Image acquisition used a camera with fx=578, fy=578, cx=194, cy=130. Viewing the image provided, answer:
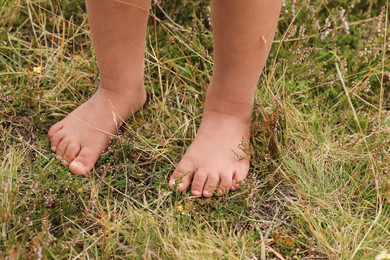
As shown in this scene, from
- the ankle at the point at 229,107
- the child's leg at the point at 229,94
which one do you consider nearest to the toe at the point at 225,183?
the child's leg at the point at 229,94

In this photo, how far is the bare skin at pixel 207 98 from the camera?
1.58 m

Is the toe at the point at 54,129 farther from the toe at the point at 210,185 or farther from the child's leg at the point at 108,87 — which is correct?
the toe at the point at 210,185

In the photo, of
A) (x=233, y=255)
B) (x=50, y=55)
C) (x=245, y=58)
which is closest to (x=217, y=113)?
(x=245, y=58)

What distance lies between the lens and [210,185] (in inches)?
68.0

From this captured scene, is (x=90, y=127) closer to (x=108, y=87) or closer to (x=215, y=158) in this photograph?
(x=108, y=87)

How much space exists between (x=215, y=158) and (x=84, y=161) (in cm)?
40

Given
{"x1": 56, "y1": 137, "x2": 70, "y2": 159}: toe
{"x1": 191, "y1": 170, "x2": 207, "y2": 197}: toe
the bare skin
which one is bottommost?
{"x1": 56, "y1": 137, "x2": 70, "y2": 159}: toe

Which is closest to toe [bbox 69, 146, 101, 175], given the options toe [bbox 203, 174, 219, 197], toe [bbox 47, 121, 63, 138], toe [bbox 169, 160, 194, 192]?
toe [bbox 47, 121, 63, 138]

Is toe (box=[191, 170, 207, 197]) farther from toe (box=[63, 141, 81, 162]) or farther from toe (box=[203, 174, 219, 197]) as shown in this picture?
toe (box=[63, 141, 81, 162])

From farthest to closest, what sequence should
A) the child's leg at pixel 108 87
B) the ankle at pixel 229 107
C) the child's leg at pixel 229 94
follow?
the ankle at pixel 229 107, the child's leg at pixel 108 87, the child's leg at pixel 229 94

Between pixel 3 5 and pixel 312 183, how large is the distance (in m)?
1.39

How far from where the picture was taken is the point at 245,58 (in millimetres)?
1624

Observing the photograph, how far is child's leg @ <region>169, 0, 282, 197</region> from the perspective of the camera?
60.4 inches

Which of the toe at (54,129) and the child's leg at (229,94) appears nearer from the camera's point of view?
the child's leg at (229,94)
